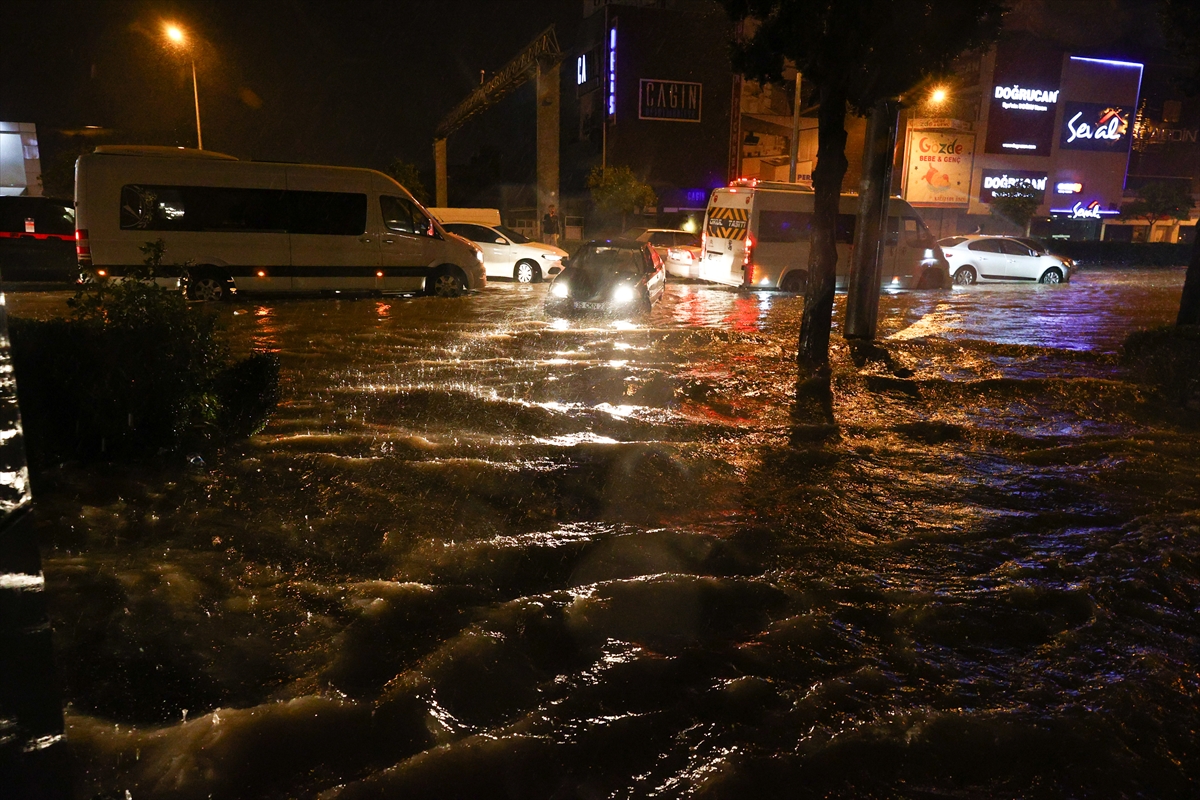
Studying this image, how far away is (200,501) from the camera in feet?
16.3

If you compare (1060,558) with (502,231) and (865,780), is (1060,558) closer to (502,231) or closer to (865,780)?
(865,780)

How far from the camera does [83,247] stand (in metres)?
13.3

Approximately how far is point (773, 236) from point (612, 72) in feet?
84.8

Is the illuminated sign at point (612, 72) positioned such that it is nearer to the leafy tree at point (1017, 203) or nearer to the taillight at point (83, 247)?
the leafy tree at point (1017, 203)

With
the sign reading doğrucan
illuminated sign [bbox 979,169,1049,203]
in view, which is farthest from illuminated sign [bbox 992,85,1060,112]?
the sign reading doğrucan

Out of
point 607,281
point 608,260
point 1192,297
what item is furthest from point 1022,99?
point 607,281

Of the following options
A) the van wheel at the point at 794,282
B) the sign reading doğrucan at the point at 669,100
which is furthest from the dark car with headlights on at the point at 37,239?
the sign reading doğrucan at the point at 669,100

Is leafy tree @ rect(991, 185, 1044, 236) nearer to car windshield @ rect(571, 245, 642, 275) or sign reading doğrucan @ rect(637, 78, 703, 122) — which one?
sign reading doğrucan @ rect(637, 78, 703, 122)

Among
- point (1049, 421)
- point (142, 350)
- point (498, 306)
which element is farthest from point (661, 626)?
point (498, 306)

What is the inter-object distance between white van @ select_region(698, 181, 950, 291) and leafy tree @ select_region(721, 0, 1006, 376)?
7.40 m

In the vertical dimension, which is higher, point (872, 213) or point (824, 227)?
point (872, 213)

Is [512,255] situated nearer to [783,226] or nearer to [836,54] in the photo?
[783,226]

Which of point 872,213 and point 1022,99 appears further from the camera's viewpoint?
point 1022,99

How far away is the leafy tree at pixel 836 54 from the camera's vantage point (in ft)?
28.4
